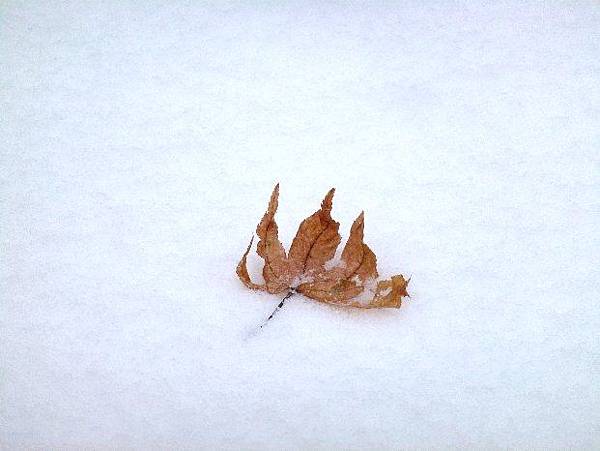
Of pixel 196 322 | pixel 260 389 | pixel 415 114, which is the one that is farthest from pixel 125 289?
pixel 415 114

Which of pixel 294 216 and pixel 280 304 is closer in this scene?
pixel 280 304

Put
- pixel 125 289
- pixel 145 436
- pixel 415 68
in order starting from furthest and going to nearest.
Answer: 1. pixel 415 68
2. pixel 125 289
3. pixel 145 436

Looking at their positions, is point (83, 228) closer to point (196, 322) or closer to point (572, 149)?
point (196, 322)

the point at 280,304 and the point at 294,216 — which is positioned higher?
the point at 294,216

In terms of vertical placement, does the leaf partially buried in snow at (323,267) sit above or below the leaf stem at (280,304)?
above
